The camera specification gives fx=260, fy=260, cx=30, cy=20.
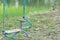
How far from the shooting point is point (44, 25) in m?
7.36

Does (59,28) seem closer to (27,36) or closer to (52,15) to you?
(27,36)

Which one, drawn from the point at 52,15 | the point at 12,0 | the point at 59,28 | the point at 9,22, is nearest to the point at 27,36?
the point at 59,28

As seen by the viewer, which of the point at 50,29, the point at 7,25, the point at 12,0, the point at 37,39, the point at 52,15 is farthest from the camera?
the point at 12,0

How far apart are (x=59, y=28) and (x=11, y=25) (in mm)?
1339

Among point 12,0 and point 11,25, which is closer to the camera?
point 11,25

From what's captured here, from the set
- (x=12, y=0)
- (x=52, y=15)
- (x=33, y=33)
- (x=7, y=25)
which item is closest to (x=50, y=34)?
(x=33, y=33)

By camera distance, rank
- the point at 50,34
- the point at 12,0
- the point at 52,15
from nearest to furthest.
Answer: the point at 50,34, the point at 52,15, the point at 12,0

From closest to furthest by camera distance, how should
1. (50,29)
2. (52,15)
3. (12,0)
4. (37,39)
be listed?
(37,39) → (50,29) → (52,15) → (12,0)

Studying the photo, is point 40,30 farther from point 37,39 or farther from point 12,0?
point 12,0

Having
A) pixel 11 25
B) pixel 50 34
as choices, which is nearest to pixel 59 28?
pixel 50 34

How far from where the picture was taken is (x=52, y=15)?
9.17 metres

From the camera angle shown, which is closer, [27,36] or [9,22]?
[27,36]

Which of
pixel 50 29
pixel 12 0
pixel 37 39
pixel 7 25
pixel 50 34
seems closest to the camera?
pixel 37 39

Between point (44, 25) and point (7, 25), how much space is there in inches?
41.0
